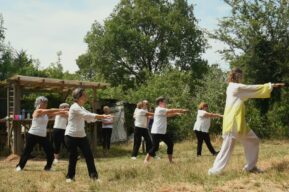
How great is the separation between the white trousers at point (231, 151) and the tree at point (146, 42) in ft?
133

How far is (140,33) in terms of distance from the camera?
4984 cm

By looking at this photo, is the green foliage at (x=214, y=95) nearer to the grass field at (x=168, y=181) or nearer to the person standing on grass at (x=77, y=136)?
the grass field at (x=168, y=181)

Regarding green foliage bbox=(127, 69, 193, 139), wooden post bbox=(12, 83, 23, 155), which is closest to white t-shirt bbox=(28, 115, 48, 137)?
wooden post bbox=(12, 83, 23, 155)

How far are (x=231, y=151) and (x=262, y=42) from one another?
19.1 m

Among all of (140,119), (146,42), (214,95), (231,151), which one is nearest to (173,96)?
(214,95)

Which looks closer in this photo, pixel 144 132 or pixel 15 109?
pixel 144 132

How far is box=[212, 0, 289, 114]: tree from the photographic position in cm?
2636

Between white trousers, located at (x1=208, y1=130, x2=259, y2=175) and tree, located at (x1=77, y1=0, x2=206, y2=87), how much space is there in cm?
4063

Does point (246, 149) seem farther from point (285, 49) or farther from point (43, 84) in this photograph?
point (285, 49)

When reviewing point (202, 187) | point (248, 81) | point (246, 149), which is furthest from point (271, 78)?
point (202, 187)

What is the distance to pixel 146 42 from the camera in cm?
4938

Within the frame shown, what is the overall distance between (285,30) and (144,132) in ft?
48.2

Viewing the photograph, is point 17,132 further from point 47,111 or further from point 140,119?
point 47,111

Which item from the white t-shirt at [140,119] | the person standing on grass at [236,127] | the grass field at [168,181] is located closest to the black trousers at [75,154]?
the grass field at [168,181]
